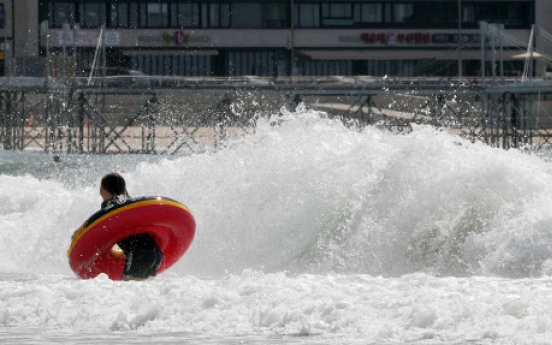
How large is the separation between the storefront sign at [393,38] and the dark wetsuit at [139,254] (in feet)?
186

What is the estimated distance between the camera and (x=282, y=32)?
67750 mm

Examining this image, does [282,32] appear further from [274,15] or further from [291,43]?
[274,15]

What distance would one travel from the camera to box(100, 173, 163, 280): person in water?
11.9 meters

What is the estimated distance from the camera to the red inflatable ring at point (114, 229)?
461 inches

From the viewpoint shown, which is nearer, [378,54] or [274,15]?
[378,54]

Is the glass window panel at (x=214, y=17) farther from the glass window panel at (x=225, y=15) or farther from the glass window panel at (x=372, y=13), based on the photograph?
the glass window panel at (x=372, y=13)

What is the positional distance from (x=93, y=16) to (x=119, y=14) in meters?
1.37

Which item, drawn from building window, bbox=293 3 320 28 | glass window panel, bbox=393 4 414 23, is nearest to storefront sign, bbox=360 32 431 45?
glass window panel, bbox=393 4 414 23

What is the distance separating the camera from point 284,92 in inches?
1804

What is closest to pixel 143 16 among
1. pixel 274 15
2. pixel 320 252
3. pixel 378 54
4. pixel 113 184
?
pixel 274 15

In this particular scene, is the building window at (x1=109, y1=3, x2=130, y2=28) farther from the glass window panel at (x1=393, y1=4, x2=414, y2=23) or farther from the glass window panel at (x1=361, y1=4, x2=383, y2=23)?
the glass window panel at (x1=393, y1=4, x2=414, y2=23)

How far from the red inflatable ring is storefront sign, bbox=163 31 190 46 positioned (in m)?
55.4

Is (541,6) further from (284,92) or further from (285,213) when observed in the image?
(285,213)

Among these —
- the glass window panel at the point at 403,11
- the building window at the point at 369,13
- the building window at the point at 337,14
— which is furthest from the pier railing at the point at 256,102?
the glass window panel at the point at 403,11
